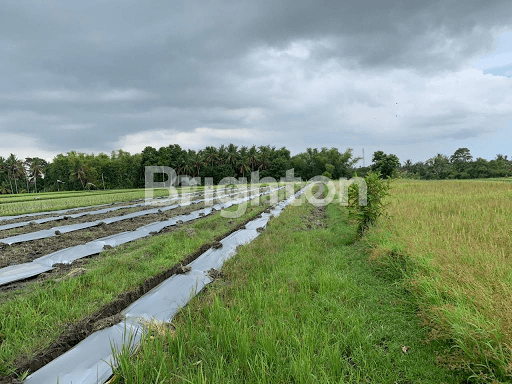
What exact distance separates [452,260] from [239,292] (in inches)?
99.4

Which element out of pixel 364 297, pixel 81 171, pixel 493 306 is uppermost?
pixel 81 171

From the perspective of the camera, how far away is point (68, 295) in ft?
9.77

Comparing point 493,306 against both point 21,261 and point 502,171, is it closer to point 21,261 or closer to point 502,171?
point 21,261

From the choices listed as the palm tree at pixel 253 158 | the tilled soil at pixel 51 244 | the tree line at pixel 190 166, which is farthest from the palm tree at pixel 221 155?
the tilled soil at pixel 51 244

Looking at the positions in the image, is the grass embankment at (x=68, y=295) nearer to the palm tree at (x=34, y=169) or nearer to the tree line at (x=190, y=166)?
the tree line at (x=190, y=166)

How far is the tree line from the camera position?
4562 cm

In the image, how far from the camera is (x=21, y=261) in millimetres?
4203

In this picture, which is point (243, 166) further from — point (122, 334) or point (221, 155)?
point (122, 334)

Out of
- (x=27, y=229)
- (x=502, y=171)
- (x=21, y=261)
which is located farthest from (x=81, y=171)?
(x=502, y=171)

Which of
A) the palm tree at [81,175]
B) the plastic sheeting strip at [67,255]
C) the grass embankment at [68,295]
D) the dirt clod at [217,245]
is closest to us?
the grass embankment at [68,295]

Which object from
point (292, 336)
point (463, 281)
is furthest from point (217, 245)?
point (463, 281)

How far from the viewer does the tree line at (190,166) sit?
45625 mm

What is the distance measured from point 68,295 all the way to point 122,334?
45.6 inches

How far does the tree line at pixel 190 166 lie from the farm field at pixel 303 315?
40625mm
